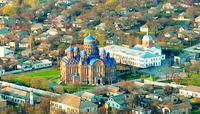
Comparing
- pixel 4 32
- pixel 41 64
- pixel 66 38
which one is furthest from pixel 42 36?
pixel 41 64

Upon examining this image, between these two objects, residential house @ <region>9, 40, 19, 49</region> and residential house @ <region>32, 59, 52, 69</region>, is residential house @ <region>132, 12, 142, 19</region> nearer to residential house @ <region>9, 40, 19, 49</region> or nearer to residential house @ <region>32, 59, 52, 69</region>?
residential house @ <region>9, 40, 19, 49</region>

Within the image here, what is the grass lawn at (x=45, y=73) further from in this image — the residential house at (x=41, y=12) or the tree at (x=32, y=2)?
the tree at (x=32, y=2)

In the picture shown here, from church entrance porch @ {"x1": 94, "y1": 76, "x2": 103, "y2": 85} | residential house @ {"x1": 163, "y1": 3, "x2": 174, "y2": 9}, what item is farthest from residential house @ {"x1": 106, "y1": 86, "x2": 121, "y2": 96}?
residential house @ {"x1": 163, "y1": 3, "x2": 174, "y2": 9}

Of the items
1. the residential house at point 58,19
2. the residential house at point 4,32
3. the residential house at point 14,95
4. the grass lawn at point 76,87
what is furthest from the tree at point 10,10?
the residential house at point 14,95

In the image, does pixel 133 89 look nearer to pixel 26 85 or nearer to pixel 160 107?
pixel 160 107

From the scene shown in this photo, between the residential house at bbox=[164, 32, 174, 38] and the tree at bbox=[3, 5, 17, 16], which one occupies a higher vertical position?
the tree at bbox=[3, 5, 17, 16]

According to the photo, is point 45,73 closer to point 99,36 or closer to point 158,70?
point 158,70
